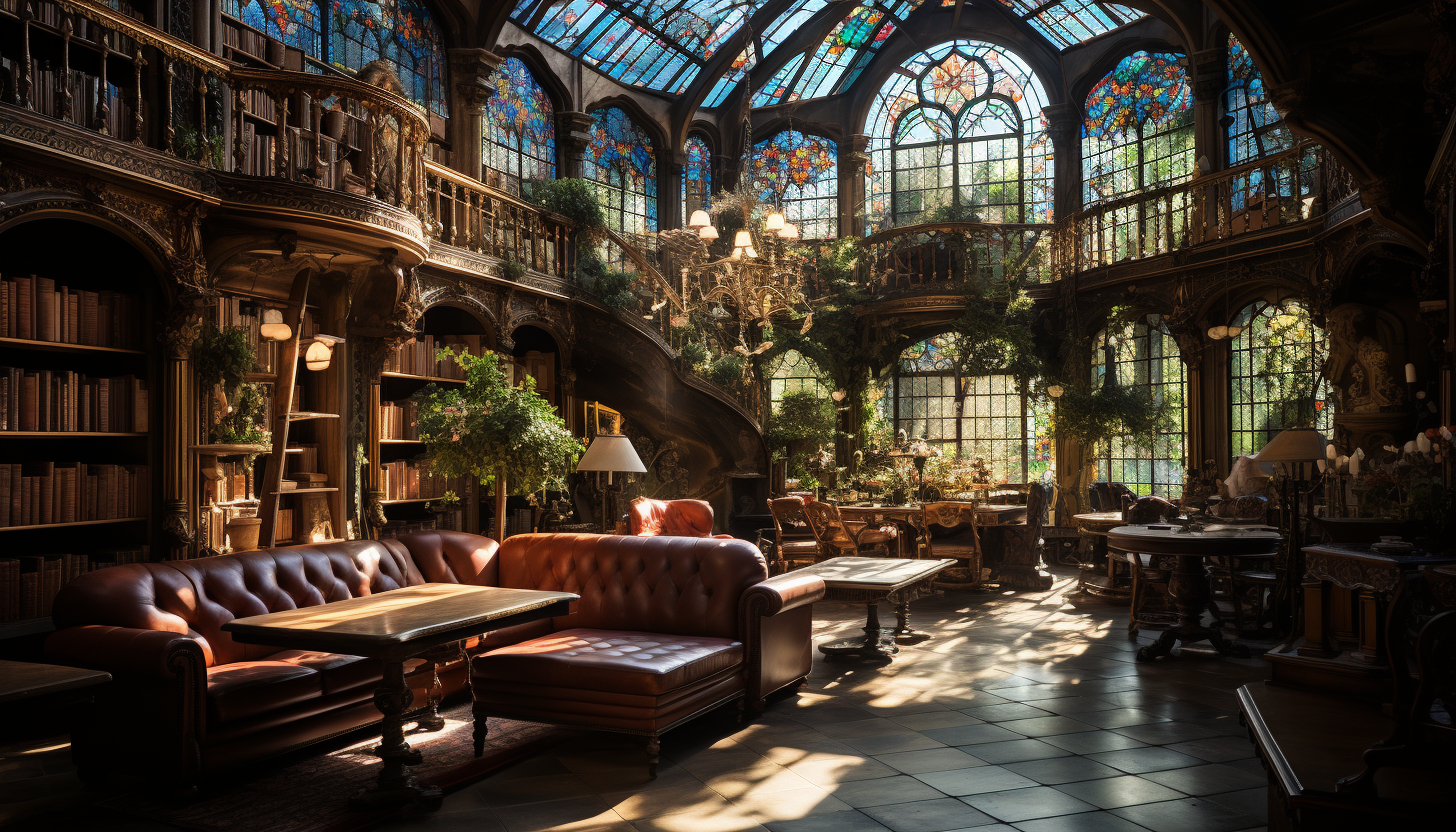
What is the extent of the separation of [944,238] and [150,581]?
1062 centimetres

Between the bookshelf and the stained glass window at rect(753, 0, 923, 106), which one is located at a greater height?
the stained glass window at rect(753, 0, 923, 106)

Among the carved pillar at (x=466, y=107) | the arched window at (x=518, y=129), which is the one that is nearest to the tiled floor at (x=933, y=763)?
the carved pillar at (x=466, y=107)

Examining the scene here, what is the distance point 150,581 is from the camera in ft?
13.8

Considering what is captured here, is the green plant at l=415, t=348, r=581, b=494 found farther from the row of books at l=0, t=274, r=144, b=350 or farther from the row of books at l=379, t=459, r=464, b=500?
the row of books at l=0, t=274, r=144, b=350

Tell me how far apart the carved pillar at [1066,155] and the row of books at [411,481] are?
30.4 ft

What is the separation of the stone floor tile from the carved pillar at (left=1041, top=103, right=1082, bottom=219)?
11.0m


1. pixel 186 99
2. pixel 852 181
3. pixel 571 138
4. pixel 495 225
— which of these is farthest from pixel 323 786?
pixel 852 181

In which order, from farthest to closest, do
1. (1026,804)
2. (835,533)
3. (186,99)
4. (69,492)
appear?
(835,533)
(186,99)
(69,492)
(1026,804)

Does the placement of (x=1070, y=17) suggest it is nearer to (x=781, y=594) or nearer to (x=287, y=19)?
(x=287, y=19)

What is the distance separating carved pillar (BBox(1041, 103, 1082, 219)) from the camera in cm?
1340

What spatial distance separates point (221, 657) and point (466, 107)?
7684mm

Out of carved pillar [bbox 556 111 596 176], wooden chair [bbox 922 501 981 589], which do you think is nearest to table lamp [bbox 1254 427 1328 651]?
wooden chair [bbox 922 501 981 589]

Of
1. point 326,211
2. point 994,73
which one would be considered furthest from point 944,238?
point 326,211

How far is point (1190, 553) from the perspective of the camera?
6066 mm
